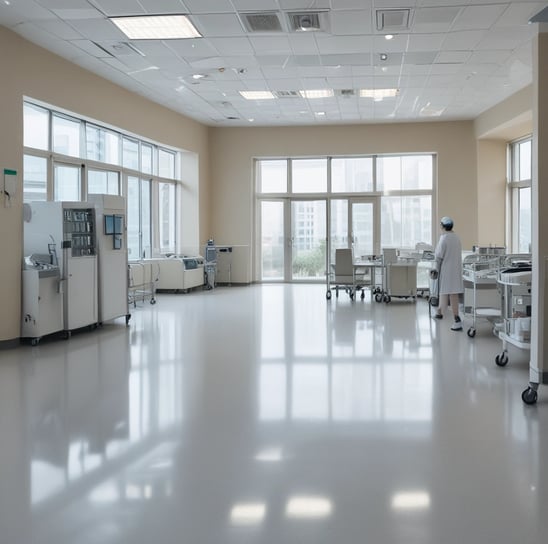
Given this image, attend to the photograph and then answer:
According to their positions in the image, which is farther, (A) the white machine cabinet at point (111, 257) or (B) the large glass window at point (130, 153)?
(B) the large glass window at point (130, 153)

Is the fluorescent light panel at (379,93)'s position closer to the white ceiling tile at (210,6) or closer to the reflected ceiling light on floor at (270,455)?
the white ceiling tile at (210,6)

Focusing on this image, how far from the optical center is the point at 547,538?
2443 millimetres

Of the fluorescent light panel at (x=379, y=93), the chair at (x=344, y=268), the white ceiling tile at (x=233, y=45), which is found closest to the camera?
the white ceiling tile at (x=233, y=45)

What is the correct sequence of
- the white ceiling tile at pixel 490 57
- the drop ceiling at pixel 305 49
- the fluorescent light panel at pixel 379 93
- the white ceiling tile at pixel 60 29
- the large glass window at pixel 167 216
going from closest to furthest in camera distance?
the drop ceiling at pixel 305 49
the white ceiling tile at pixel 60 29
the white ceiling tile at pixel 490 57
the fluorescent light panel at pixel 379 93
the large glass window at pixel 167 216

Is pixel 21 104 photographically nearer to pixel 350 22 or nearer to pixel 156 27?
pixel 156 27

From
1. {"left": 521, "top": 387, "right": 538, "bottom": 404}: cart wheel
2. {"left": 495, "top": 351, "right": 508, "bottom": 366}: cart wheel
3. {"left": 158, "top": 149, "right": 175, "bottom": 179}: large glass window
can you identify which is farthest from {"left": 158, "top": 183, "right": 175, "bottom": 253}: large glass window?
{"left": 521, "top": 387, "right": 538, "bottom": 404}: cart wheel

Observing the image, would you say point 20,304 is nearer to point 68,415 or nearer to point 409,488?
point 68,415

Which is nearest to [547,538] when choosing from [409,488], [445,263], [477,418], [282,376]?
[409,488]

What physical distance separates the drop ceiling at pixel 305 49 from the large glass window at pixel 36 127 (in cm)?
90

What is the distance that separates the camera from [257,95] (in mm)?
11211

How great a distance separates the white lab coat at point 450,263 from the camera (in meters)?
8.33

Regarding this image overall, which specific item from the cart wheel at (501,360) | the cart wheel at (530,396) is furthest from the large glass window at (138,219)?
the cart wheel at (530,396)

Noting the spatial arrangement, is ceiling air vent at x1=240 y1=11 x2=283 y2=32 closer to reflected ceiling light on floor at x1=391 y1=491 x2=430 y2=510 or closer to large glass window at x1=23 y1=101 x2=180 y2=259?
large glass window at x1=23 y1=101 x2=180 y2=259

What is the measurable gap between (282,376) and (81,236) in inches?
149
